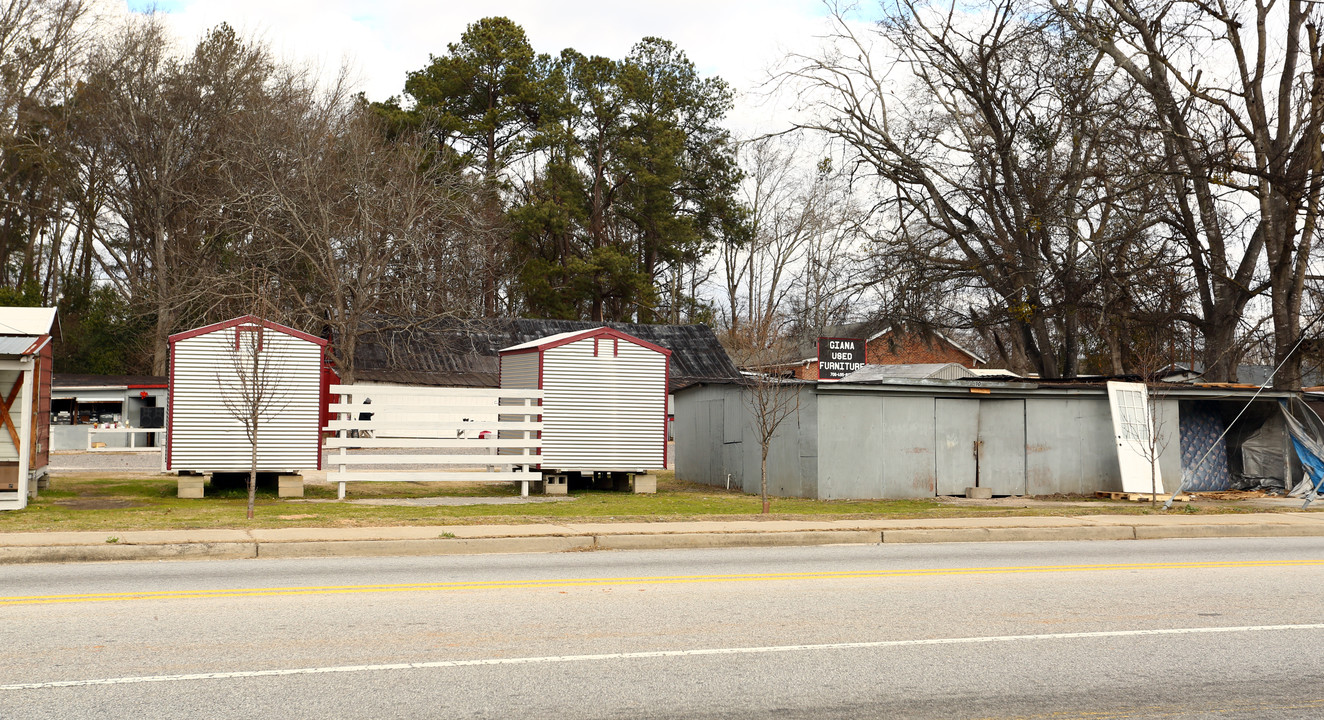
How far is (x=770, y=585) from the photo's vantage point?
1034 centimetres

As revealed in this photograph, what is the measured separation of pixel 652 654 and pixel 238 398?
13.5m

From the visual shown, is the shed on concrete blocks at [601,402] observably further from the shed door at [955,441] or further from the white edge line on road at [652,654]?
the white edge line on road at [652,654]

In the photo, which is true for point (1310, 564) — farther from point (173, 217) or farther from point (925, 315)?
point (173, 217)

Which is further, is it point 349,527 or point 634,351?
point 634,351

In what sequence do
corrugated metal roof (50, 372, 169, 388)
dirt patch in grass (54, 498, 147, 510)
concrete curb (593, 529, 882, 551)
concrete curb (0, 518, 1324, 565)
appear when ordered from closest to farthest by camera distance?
concrete curb (0, 518, 1324, 565) → concrete curb (593, 529, 882, 551) → dirt patch in grass (54, 498, 147, 510) → corrugated metal roof (50, 372, 169, 388)

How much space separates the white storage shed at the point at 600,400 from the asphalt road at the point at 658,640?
323 inches

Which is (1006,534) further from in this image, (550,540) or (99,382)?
(99,382)

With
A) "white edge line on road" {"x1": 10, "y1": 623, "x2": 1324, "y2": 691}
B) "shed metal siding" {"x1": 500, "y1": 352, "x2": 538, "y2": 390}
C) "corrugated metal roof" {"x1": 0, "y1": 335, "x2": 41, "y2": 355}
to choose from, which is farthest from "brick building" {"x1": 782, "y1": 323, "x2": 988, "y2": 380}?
"white edge line on road" {"x1": 10, "y1": 623, "x2": 1324, "y2": 691}

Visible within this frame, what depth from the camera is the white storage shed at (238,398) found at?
18.2 m

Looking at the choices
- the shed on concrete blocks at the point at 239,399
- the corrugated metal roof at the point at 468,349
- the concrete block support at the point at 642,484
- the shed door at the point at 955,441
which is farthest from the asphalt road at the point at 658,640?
the corrugated metal roof at the point at 468,349

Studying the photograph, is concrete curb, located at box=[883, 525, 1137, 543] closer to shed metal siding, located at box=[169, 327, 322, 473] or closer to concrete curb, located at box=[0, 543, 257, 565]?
concrete curb, located at box=[0, 543, 257, 565]

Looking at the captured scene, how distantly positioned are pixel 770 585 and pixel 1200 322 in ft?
75.7

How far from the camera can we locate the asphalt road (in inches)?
235

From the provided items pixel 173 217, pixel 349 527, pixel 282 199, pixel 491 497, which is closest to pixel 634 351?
pixel 491 497
